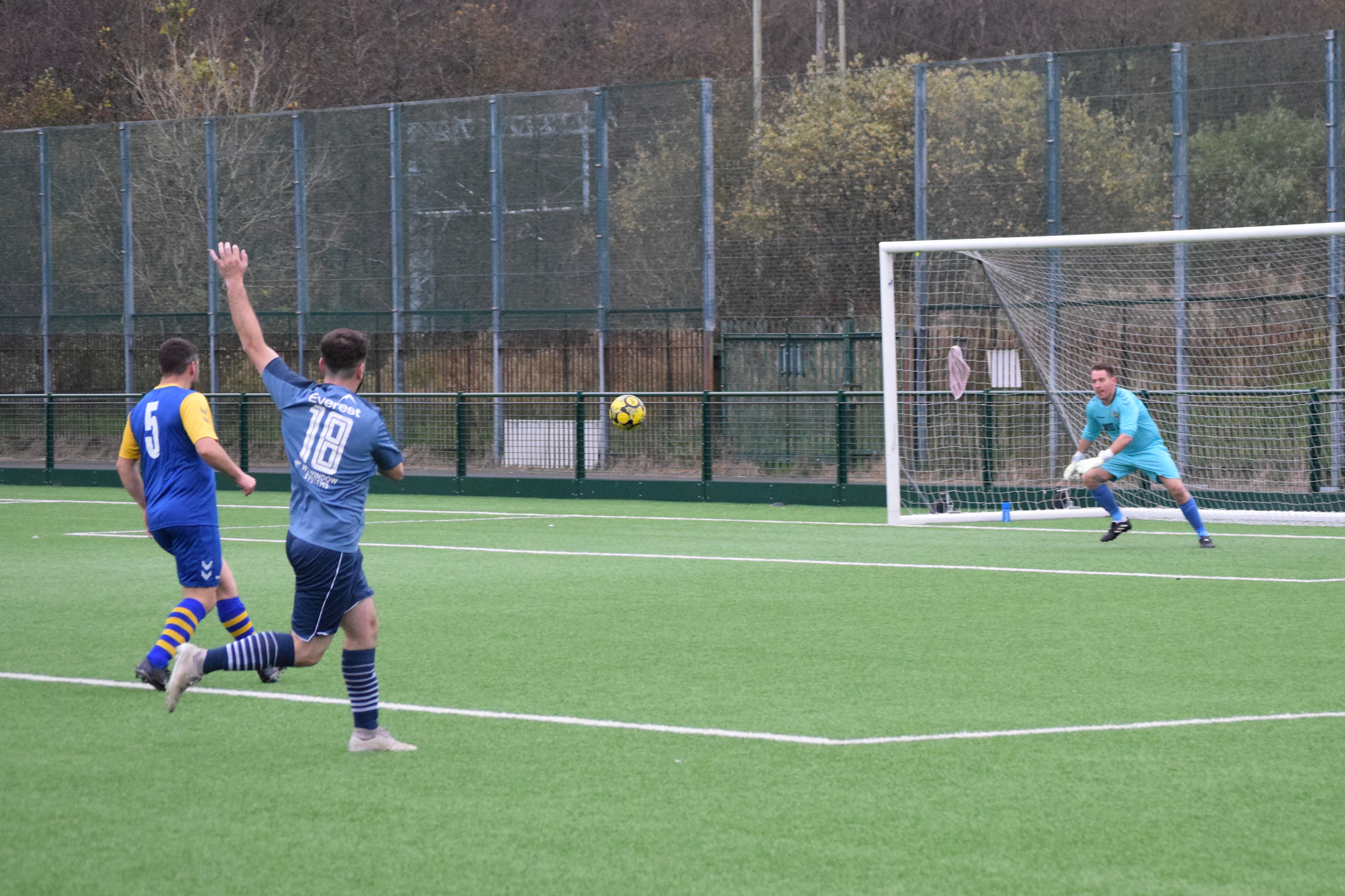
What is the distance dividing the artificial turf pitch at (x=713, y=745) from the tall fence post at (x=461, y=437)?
1017cm

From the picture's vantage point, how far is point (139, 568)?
13.0 m

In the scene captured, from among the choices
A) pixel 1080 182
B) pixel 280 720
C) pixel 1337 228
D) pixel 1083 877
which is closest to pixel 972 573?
pixel 1337 228

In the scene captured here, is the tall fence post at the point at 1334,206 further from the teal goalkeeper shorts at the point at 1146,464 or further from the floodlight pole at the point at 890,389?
the floodlight pole at the point at 890,389

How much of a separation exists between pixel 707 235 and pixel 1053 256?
20.2 feet

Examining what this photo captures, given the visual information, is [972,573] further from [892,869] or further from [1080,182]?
[1080,182]

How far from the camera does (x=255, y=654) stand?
6.41m

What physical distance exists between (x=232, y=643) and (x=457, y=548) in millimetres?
8281

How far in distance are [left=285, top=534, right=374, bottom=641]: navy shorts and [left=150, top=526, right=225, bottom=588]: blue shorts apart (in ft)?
6.22

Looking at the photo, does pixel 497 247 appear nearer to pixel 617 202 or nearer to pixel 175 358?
pixel 617 202

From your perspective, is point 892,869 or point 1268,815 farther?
point 1268,815

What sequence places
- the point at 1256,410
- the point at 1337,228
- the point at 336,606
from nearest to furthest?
the point at 336,606, the point at 1337,228, the point at 1256,410

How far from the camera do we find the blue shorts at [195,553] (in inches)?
313

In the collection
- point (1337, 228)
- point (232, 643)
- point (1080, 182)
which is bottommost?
point (232, 643)

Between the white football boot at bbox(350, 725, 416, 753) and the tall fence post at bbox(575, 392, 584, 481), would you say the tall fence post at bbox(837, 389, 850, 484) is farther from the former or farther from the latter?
the white football boot at bbox(350, 725, 416, 753)
